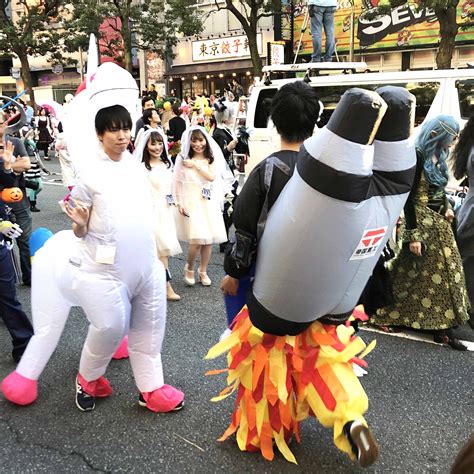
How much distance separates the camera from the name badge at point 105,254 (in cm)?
259

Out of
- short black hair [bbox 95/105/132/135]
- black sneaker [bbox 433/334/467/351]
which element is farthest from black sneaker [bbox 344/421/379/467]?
black sneaker [bbox 433/334/467/351]

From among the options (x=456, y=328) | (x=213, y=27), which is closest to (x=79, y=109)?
(x=456, y=328)

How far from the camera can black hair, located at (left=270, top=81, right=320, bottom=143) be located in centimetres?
225

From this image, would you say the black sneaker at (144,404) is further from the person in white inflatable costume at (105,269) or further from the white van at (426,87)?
the white van at (426,87)

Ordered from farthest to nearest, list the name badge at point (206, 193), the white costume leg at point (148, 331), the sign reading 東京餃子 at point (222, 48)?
the sign reading 東京餃子 at point (222, 48), the name badge at point (206, 193), the white costume leg at point (148, 331)

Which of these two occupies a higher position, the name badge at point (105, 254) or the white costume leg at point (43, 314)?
the name badge at point (105, 254)

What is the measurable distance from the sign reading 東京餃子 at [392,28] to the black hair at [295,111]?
57.3 ft

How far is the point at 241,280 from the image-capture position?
99.4 inches

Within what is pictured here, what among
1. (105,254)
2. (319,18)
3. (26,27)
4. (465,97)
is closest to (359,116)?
(105,254)

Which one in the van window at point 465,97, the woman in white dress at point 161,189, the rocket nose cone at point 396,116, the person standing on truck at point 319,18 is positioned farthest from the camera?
the person standing on truck at point 319,18

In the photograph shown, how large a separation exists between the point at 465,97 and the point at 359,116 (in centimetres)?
625

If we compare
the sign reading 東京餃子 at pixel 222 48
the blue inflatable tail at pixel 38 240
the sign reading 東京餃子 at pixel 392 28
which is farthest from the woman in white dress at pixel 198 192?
the sign reading 東京餃子 at pixel 222 48

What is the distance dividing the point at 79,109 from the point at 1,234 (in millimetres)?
1051

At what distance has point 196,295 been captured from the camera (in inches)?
193
